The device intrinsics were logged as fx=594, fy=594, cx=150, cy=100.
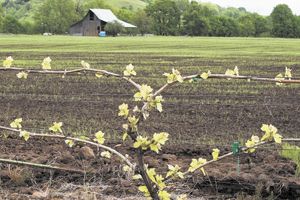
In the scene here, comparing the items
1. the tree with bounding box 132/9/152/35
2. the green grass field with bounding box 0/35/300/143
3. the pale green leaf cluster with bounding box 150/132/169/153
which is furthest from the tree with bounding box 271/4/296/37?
the pale green leaf cluster with bounding box 150/132/169/153

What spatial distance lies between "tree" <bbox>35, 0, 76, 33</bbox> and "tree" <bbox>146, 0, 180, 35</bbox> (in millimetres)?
19659

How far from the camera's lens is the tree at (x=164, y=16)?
11219 centimetres

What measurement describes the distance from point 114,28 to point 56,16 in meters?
32.7

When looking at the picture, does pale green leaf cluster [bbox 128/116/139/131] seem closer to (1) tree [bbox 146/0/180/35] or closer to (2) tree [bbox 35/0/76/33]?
(1) tree [bbox 146/0/180/35]

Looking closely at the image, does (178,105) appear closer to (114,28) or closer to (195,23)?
(114,28)

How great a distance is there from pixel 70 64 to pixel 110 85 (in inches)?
335

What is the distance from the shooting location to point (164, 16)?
116125mm

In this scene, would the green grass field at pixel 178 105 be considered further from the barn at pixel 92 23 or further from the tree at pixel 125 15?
the tree at pixel 125 15

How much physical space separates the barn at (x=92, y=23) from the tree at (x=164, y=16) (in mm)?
6912

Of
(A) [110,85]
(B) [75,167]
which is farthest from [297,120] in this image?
(A) [110,85]

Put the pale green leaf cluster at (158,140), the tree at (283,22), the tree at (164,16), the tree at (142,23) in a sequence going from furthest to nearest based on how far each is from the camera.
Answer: the tree at (142,23)
the tree at (164,16)
the tree at (283,22)
the pale green leaf cluster at (158,140)

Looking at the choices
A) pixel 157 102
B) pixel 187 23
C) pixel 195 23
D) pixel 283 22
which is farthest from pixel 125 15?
pixel 157 102

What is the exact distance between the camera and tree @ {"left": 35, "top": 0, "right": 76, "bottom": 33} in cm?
12633

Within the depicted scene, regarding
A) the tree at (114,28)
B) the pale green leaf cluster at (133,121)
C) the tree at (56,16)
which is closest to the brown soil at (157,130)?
the pale green leaf cluster at (133,121)
